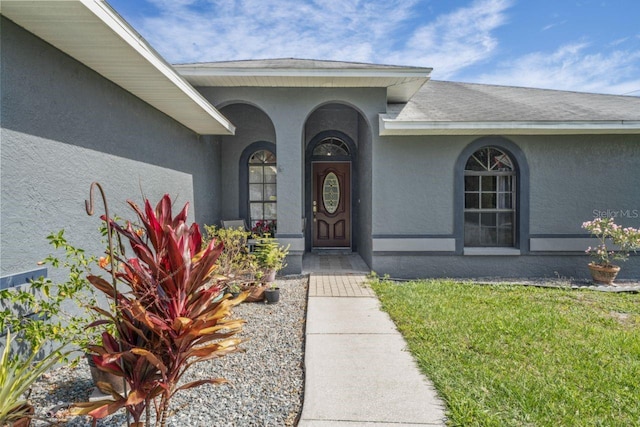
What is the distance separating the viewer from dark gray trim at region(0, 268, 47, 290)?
267cm

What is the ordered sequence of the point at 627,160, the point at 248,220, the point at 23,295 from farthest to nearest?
the point at 248,220, the point at 627,160, the point at 23,295

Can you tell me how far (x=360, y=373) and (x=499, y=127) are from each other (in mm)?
5667

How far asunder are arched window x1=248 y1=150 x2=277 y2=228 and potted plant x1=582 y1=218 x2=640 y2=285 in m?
6.98

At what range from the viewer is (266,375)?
127 inches

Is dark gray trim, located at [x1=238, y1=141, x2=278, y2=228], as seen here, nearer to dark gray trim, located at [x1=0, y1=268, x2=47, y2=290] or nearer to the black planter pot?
the black planter pot

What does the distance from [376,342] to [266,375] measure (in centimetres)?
135

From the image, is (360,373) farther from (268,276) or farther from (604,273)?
(604,273)

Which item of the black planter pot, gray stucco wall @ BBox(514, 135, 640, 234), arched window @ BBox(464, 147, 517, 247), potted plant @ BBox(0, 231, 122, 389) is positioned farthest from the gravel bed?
gray stucco wall @ BBox(514, 135, 640, 234)

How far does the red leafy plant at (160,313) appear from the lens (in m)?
1.92

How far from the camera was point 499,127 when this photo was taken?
6621 mm

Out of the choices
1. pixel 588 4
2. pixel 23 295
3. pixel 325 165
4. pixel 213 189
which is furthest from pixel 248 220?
pixel 588 4

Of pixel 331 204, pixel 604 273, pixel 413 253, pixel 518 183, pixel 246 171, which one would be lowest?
pixel 604 273

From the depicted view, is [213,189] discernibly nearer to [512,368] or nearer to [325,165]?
[325,165]

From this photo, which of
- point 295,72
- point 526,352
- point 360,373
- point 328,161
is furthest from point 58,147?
point 328,161
